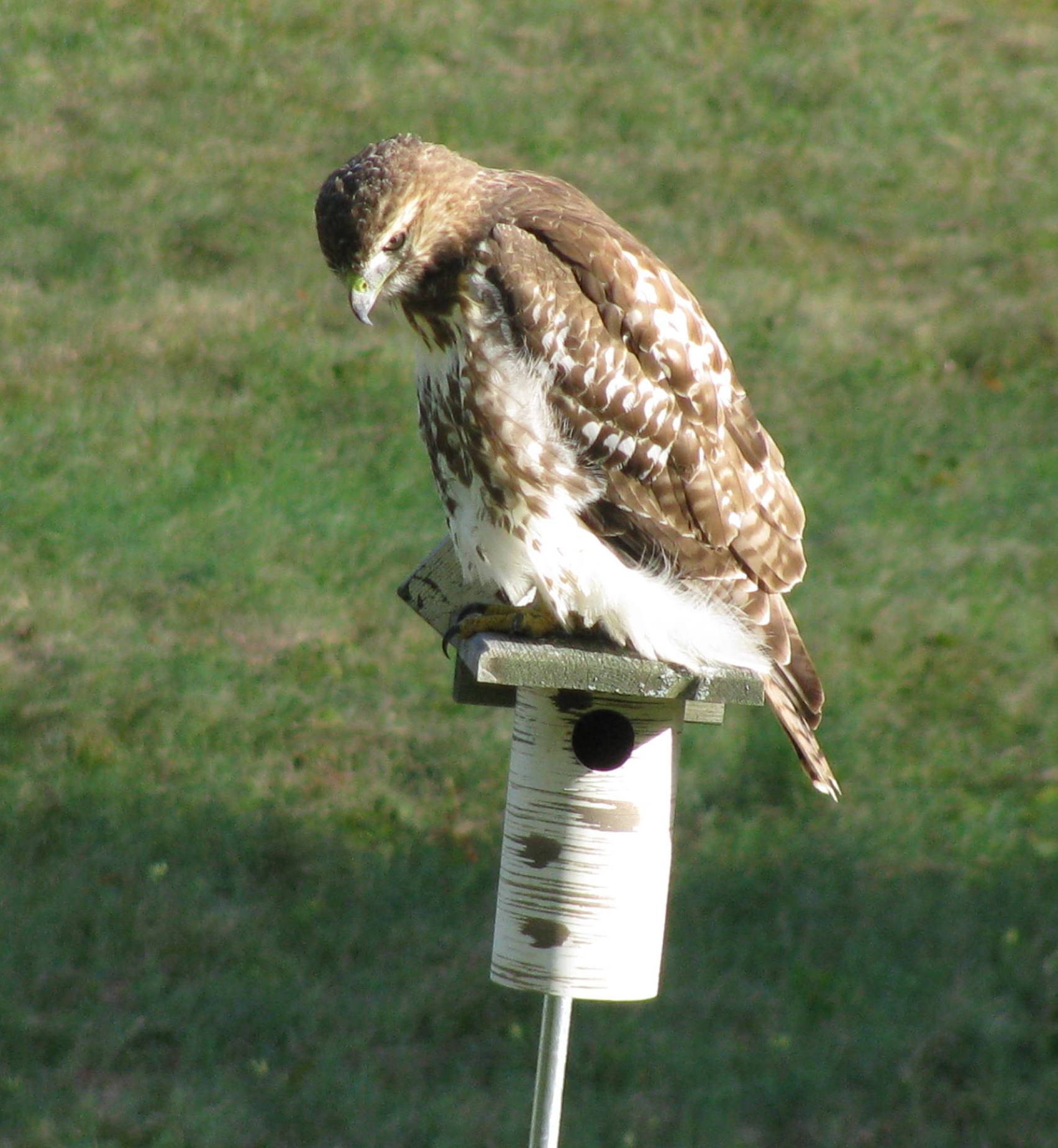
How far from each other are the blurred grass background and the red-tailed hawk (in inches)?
80.6

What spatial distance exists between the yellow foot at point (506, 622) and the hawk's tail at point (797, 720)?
529mm

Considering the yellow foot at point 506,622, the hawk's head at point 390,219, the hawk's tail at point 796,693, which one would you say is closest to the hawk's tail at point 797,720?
the hawk's tail at point 796,693

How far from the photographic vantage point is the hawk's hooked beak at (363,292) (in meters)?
3.69

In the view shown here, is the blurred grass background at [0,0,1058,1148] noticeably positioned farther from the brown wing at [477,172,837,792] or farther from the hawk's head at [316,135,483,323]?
the hawk's head at [316,135,483,323]

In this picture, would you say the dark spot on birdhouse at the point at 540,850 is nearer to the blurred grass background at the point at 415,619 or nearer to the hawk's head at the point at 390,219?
the hawk's head at the point at 390,219

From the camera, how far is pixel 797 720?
3994 mm

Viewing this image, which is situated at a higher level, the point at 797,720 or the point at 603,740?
the point at 797,720

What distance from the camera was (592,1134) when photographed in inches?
206

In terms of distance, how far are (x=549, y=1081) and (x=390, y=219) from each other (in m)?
1.84

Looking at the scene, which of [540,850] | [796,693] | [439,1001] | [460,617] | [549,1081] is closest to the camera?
→ [549,1081]

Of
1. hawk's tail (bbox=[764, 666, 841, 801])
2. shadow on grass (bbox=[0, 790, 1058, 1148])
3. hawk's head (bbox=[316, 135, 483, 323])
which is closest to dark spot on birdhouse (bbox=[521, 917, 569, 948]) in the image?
hawk's tail (bbox=[764, 666, 841, 801])

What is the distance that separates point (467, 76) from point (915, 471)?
4.28 metres

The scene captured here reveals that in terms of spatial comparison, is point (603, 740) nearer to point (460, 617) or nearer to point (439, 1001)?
point (460, 617)

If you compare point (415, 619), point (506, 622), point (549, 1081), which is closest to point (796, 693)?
point (506, 622)
